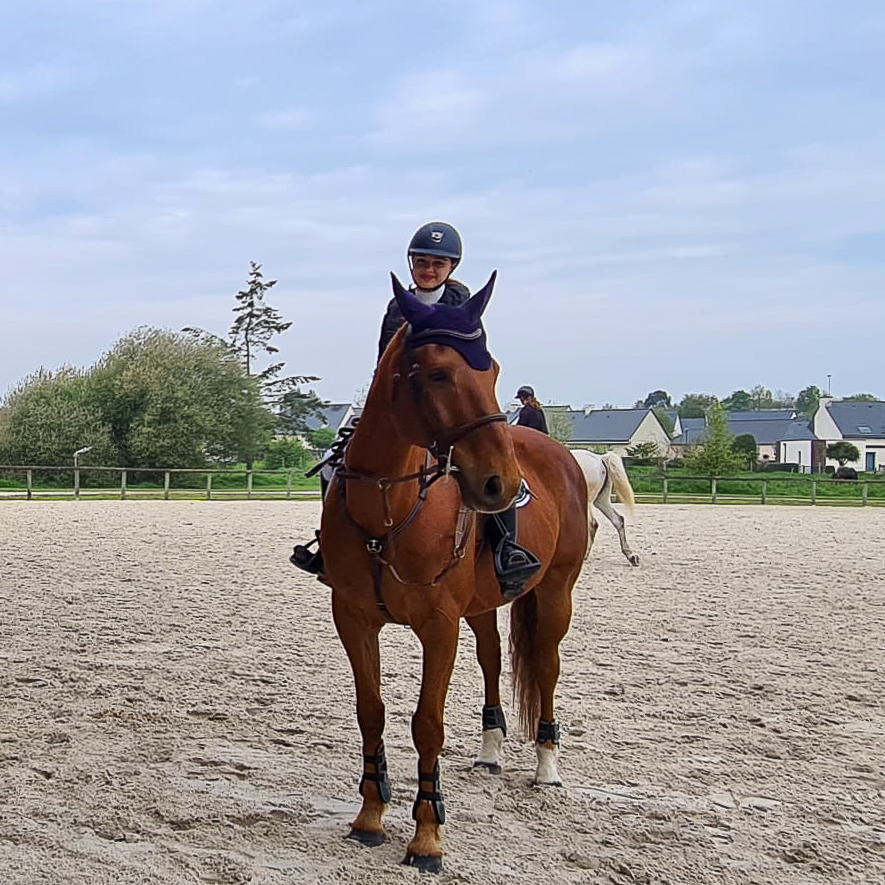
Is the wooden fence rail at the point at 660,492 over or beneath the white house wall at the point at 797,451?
beneath

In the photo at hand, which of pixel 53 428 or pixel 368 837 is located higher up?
pixel 53 428

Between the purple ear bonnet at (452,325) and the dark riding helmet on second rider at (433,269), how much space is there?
594mm

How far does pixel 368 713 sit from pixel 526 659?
4.12 feet

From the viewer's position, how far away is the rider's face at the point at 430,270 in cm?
412

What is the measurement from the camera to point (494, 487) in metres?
3.26

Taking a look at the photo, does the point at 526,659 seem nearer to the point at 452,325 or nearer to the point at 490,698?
the point at 490,698

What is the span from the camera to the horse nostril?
3.25m

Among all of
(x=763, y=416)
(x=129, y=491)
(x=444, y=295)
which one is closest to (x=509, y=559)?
(x=444, y=295)

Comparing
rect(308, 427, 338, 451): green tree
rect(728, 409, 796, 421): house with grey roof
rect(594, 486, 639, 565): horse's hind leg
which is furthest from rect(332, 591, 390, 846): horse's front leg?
rect(728, 409, 796, 421): house with grey roof

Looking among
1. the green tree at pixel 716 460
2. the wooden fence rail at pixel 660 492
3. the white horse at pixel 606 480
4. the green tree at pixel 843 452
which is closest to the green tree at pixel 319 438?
the wooden fence rail at pixel 660 492

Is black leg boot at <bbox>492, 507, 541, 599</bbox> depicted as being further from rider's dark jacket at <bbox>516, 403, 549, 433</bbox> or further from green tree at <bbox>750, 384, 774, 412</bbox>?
green tree at <bbox>750, 384, 774, 412</bbox>

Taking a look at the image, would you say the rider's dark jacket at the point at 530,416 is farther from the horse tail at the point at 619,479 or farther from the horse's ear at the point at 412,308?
the horse's ear at the point at 412,308

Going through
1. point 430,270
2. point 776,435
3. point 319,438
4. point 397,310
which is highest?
point 776,435

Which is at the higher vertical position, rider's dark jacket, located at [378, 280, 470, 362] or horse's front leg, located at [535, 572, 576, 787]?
rider's dark jacket, located at [378, 280, 470, 362]
